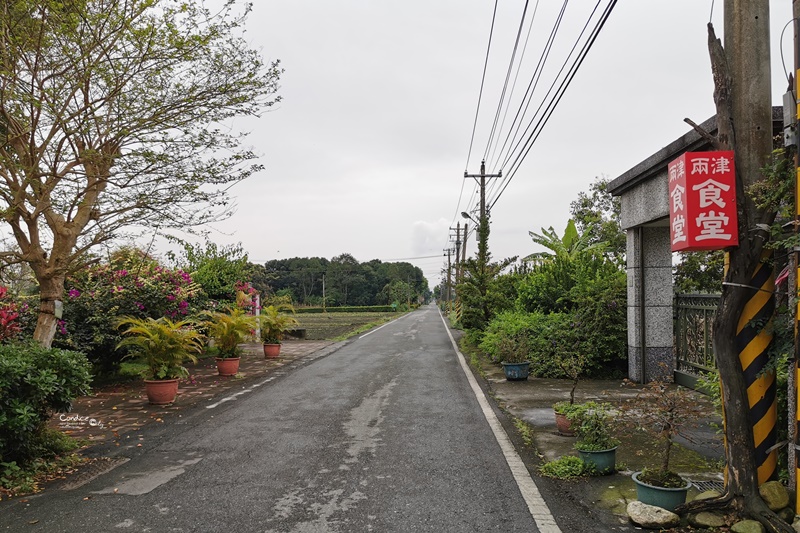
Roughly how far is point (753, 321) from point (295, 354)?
14.6m

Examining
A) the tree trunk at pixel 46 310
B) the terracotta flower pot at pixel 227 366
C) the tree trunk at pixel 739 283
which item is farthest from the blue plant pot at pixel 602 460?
the terracotta flower pot at pixel 227 366

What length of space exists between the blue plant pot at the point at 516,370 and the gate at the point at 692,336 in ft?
9.23

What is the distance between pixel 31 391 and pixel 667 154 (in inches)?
356

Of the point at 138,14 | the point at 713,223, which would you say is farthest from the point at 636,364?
the point at 138,14

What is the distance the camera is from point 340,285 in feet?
313

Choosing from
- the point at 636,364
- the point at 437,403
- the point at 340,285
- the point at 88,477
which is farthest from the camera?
the point at 340,285

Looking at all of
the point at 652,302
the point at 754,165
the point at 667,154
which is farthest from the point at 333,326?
the point at 754,165

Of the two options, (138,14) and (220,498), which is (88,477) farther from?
(138,14)

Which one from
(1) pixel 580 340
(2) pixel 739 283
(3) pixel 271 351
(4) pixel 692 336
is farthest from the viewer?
(3) pixel 271 351

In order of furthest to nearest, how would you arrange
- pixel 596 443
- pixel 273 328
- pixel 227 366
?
pixel 273 328 < pixel 227 366 < pixel 596 443

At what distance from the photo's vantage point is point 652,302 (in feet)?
33.7

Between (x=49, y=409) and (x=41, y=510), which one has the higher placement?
(x=49, y=409)

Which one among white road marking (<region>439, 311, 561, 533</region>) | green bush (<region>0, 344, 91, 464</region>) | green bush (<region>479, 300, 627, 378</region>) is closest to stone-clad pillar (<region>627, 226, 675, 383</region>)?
green bush (<region>479, 300, 627, 378</region>)

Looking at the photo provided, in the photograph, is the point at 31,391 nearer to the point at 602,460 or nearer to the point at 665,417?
the point at 602,460
